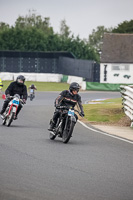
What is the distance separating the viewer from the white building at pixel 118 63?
83.2 metres

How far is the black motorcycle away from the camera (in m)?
15.1

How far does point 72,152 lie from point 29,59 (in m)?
68.3

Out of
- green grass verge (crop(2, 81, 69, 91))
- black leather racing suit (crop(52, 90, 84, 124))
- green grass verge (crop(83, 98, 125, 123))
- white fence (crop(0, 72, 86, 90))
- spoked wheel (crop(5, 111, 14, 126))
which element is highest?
black leather racing suit (crop(52, 90, 84, 124))

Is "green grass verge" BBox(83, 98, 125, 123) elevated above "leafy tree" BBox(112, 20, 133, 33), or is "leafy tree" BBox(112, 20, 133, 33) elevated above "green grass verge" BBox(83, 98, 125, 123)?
"leafy tree" BBox(112, 20, 133, 33)

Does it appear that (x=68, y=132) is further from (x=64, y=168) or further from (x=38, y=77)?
(x=38, y=77)

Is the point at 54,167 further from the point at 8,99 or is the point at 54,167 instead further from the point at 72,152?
the point at 8,99

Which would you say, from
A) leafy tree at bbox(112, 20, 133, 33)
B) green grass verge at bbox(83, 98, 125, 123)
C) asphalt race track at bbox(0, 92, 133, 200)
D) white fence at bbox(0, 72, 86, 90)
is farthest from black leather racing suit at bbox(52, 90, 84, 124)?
leafy tree at bbox(112, 20, 133, 33)

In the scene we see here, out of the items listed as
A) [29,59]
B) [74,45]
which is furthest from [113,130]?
[74,45]

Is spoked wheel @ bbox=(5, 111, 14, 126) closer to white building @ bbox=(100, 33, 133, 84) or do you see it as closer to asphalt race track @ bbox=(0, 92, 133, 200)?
asphalt race track @ bbox=(0, 92, 133, 200)

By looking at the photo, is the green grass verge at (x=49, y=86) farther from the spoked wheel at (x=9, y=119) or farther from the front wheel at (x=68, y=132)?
the front wheel at (x=68, y=132)

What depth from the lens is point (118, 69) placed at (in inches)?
3302

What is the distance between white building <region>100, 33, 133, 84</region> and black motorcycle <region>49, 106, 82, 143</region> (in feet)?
220

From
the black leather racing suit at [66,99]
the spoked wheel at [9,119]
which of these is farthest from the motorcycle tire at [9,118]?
the black leather racing suit at [66,99]

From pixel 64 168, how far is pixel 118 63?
7325cm
